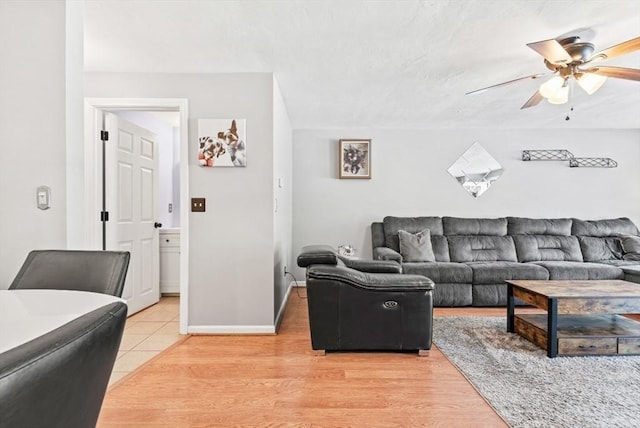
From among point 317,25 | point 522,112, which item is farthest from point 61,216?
→ point 522,112

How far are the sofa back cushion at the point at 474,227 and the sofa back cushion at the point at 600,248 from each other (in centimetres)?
98

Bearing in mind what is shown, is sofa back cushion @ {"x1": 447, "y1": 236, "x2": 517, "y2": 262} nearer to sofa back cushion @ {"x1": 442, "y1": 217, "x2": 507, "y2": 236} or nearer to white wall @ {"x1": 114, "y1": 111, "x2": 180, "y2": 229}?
sofa back cushion @ {"x1": 442, "y1": 217, "x2": 507, "y2": 236}

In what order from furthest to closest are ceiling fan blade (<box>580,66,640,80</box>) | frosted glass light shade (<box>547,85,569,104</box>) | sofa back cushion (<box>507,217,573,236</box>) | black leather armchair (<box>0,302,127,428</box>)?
sofa back cushion (<box>507,217,573,236</box>) < frosted glass light shade (<box>547,85,569,104</box>) < ceiling fan blade (<box>580,66,640,80</box>) < black leather armchair (<box>0,302,127,428</box>)

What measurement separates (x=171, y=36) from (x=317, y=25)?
104cm

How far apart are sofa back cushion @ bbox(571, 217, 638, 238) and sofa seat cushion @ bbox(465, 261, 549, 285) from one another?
125 cm

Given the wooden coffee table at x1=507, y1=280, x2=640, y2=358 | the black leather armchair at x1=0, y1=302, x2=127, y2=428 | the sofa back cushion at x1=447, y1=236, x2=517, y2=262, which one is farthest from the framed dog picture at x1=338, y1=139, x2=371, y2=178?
the black leather armchair at x1=0, y1=302, x2=127, y2=428

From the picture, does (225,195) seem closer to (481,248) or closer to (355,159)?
(355,159)

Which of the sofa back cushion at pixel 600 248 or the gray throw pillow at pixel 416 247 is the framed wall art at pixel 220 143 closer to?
the gray throw pillow at pixel 416 247

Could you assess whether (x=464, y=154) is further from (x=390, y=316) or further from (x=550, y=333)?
(x=390, y=316)

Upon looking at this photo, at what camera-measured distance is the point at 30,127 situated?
160cm

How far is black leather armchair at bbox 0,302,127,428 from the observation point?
0.38 m

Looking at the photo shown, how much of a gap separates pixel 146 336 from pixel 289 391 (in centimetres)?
158

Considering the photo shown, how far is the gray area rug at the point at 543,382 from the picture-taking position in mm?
1665

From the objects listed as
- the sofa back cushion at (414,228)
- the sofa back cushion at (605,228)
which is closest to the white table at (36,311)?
the sofa back cushion at (414,228)
